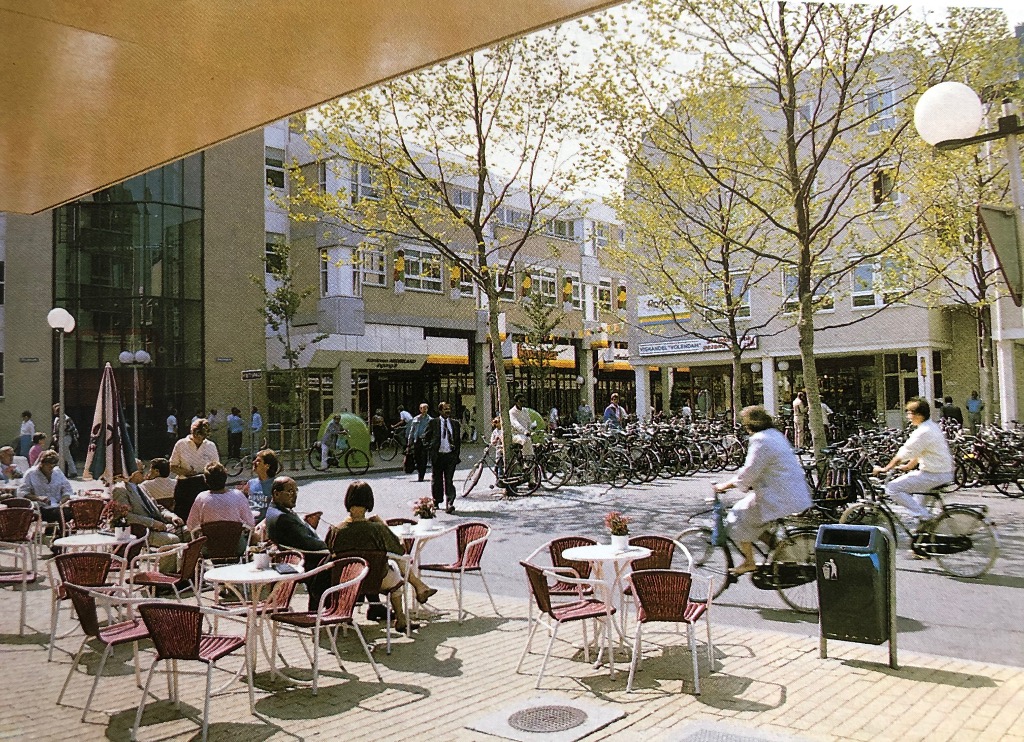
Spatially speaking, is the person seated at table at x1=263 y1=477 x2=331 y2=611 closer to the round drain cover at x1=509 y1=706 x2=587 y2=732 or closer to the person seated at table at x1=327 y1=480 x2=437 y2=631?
the person seated at table at x1=327 y1=480 x2=437 y2=631

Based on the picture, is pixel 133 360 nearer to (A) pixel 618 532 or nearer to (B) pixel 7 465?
(B) pixel 7 465

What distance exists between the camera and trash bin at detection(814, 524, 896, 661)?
591 cm

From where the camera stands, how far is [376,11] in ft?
11.6

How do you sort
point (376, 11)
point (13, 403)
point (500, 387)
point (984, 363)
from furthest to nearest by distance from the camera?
point (13, 403) < point (984, 363) < point (500, 387) < point (376, 11)

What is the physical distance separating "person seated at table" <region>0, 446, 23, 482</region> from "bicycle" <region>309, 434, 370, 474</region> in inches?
420

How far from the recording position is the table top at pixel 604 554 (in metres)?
6.07

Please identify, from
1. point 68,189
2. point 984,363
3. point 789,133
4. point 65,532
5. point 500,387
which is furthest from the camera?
point 984,363

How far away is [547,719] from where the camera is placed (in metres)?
5.03

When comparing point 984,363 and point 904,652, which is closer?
point 904,652

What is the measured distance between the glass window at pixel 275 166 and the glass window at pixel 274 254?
2.08 meters

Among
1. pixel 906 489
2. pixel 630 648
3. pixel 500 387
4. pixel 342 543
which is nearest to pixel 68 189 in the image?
pixel 342 543

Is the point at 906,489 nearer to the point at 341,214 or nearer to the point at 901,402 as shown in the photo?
the point at 341,214

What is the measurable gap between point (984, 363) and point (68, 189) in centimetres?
2130

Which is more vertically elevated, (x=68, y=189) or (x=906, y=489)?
(x=68, y=189)
